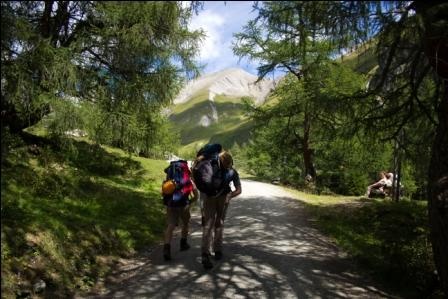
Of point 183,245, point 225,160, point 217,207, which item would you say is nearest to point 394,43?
point 225,160

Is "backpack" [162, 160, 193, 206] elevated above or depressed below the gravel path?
above

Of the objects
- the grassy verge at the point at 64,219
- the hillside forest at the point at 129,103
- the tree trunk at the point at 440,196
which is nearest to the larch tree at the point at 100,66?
the hillside forest at the point at 129,103

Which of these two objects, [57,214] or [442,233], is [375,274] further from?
[57,214]

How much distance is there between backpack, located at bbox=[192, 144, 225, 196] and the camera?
775cm

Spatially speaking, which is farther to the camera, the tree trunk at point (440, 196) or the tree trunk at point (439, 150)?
the tree trunk at point (440, 196)

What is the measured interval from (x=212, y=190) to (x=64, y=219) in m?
2.92

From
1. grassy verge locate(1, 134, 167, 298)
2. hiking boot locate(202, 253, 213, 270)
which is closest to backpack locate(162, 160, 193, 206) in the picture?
hiking boot locate(202, 253, 213, 270)

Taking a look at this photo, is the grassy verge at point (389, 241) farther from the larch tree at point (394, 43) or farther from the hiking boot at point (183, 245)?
the hiking boot at point (183, 245)

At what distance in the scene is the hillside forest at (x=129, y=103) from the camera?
593 centimetres

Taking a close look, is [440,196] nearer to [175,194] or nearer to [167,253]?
[175,194]

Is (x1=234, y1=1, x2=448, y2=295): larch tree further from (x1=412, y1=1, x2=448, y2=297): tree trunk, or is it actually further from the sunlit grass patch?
the sunlit grass patch

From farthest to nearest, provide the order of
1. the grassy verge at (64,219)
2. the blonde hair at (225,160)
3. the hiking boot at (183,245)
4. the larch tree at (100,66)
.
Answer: the larch tree at (100,66)
the hiking boot at (183,245)
the blonde hair at (225,160)
the grassy verge at (64,219)

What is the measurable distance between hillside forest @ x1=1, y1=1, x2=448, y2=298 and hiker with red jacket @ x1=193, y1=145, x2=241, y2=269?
1.78 m

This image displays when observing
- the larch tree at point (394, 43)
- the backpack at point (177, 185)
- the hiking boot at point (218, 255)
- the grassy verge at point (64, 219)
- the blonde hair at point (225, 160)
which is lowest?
the hiking boot at point (218, 255)
